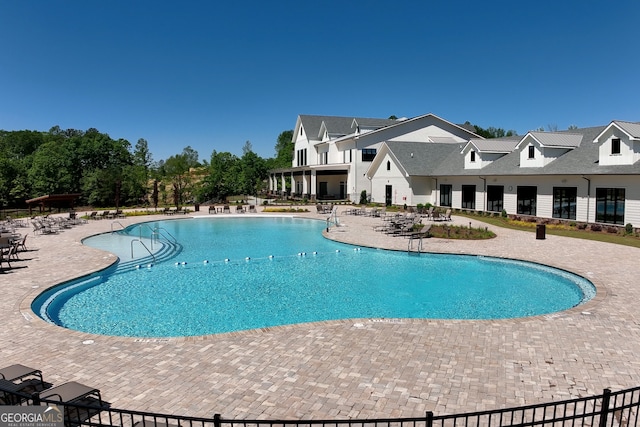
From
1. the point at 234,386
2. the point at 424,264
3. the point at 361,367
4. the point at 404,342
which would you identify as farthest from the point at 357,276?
the point at 234,386

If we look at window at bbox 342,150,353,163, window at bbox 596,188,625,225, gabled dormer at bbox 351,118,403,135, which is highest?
gabled dormer at bbox 351,118,403,135

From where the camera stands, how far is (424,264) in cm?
→ 1831

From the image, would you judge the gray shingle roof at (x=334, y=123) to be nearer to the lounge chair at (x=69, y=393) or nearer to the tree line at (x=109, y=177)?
the tree line at (x=109, y=177)

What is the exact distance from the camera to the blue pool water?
12.0 m

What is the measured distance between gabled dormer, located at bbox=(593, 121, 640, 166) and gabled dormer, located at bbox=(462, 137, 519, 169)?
33.5 ft

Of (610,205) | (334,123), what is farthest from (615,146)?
(334,123)

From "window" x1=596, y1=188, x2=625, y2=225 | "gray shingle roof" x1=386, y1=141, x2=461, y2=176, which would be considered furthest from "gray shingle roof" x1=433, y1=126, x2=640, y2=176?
"gray shingle roof" x1=386, y1=141, x2=461, y2=176

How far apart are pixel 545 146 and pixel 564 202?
4233 millimetres

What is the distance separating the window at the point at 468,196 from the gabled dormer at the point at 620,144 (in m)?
11.1

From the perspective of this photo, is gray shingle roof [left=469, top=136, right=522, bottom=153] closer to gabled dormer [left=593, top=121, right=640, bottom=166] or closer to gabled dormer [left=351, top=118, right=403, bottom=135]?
gabled dormer [left=593, top=121, right=640, bottom=166]

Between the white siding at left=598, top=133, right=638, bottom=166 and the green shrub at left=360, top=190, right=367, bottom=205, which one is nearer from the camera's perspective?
the white siding at left=598, top=133, right=638, bottom=166

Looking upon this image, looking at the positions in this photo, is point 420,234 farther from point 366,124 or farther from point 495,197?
point 366,124

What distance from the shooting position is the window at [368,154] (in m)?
48.6

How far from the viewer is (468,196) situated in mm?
36000
